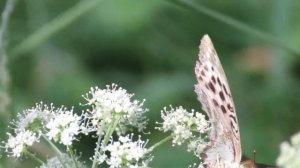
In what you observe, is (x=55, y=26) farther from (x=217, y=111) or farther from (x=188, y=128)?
(x=217, y=111)

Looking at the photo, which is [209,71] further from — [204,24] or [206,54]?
[204,24]

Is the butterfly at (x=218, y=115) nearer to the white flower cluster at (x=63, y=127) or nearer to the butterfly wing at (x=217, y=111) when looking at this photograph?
the butterfly wing at (x=217, y=111)

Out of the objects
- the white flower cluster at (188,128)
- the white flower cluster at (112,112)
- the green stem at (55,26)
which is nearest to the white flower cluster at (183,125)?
the white flower cluster at (188,128)

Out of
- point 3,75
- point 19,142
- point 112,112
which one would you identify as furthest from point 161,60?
point 3,75

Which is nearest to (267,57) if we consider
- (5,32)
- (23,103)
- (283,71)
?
(283,71)

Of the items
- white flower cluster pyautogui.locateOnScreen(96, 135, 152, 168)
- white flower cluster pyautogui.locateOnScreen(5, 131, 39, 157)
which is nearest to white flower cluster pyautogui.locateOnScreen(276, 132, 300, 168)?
white flower cluster pyautogui.locateOnScreen(96, 135, 152, 168)
